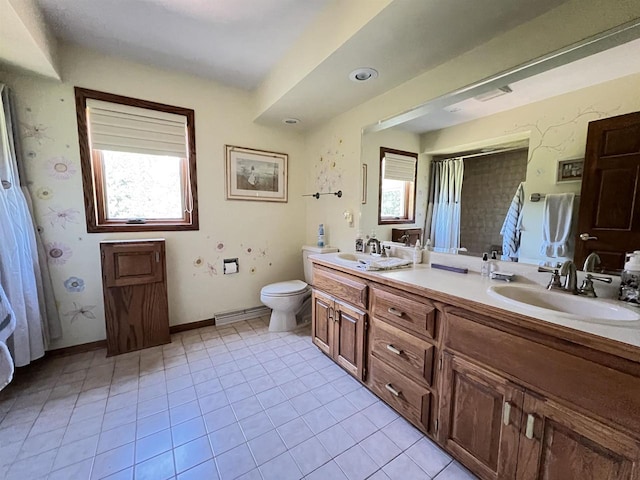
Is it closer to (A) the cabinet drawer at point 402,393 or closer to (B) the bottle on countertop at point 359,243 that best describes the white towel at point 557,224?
(A) the cabinet drawer at point 402,393

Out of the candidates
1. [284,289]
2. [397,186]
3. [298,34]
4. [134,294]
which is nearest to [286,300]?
[284,289]

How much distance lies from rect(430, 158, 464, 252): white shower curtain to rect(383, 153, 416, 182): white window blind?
0.60 ft

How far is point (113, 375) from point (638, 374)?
2.74m

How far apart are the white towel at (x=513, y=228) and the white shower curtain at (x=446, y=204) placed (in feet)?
0.94

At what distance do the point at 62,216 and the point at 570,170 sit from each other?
11.0ft

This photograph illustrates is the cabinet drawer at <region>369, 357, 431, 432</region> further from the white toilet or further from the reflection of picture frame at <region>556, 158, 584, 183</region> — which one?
the reflection of picture frame at <region>556, 158, 584, 183</region>

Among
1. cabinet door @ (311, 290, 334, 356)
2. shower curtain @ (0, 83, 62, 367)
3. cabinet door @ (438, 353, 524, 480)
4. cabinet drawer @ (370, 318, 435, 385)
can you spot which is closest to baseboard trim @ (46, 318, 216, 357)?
shower curtain @ (0, 83, 62, 367)

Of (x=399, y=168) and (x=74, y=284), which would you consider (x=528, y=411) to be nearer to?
(x=399, y=168)

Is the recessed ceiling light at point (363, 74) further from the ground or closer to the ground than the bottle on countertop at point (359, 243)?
further from the ground

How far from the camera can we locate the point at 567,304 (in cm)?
117

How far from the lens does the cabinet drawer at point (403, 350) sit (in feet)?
4.40

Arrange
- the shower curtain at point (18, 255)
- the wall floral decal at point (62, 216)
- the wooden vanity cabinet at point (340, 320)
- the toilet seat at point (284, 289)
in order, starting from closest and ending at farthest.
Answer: the shower curtain at point (18, 255), the wooden vanity cabinet at point (340, 320), the wall floral decal at point (62, 216), the toilet seat at point (284, 289)

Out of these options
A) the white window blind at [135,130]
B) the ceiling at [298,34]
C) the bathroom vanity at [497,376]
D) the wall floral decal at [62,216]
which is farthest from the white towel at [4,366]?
the bathroom vanity at [497,376]

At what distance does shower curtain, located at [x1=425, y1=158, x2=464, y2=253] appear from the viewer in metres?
1.78
